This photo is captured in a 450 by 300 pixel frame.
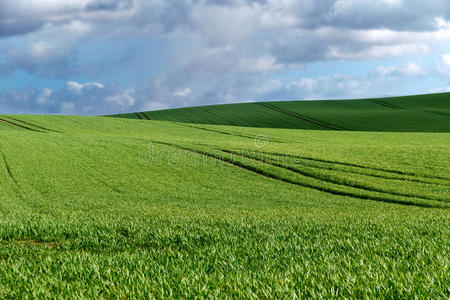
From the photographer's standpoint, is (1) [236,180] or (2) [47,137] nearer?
(1) [236,180]

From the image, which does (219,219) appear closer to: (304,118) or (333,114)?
(304,118)

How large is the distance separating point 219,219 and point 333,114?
298 feet

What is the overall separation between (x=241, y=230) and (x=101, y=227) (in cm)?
363

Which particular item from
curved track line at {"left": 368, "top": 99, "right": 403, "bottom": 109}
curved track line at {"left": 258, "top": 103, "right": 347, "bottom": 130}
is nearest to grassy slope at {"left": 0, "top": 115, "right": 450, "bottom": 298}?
curved track line at {"left": 258, "top": 103, "right": 347, "bottom": 130}

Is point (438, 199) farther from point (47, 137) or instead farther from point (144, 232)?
point (47, 137)

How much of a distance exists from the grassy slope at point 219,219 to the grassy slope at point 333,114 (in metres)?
30.7

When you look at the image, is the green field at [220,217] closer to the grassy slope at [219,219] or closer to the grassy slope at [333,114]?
the grassy slope at [219,219]

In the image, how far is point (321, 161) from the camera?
108ft

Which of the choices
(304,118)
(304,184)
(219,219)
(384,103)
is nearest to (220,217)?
(219,219)

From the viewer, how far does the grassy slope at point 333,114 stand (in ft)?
273

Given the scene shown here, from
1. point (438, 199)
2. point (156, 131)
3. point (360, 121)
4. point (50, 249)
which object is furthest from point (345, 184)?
point (360, 121)

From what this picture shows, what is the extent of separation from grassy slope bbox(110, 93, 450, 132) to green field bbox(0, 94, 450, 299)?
23.1 meters

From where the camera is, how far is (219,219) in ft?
36.2

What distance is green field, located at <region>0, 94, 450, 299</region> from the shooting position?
4770 mm
